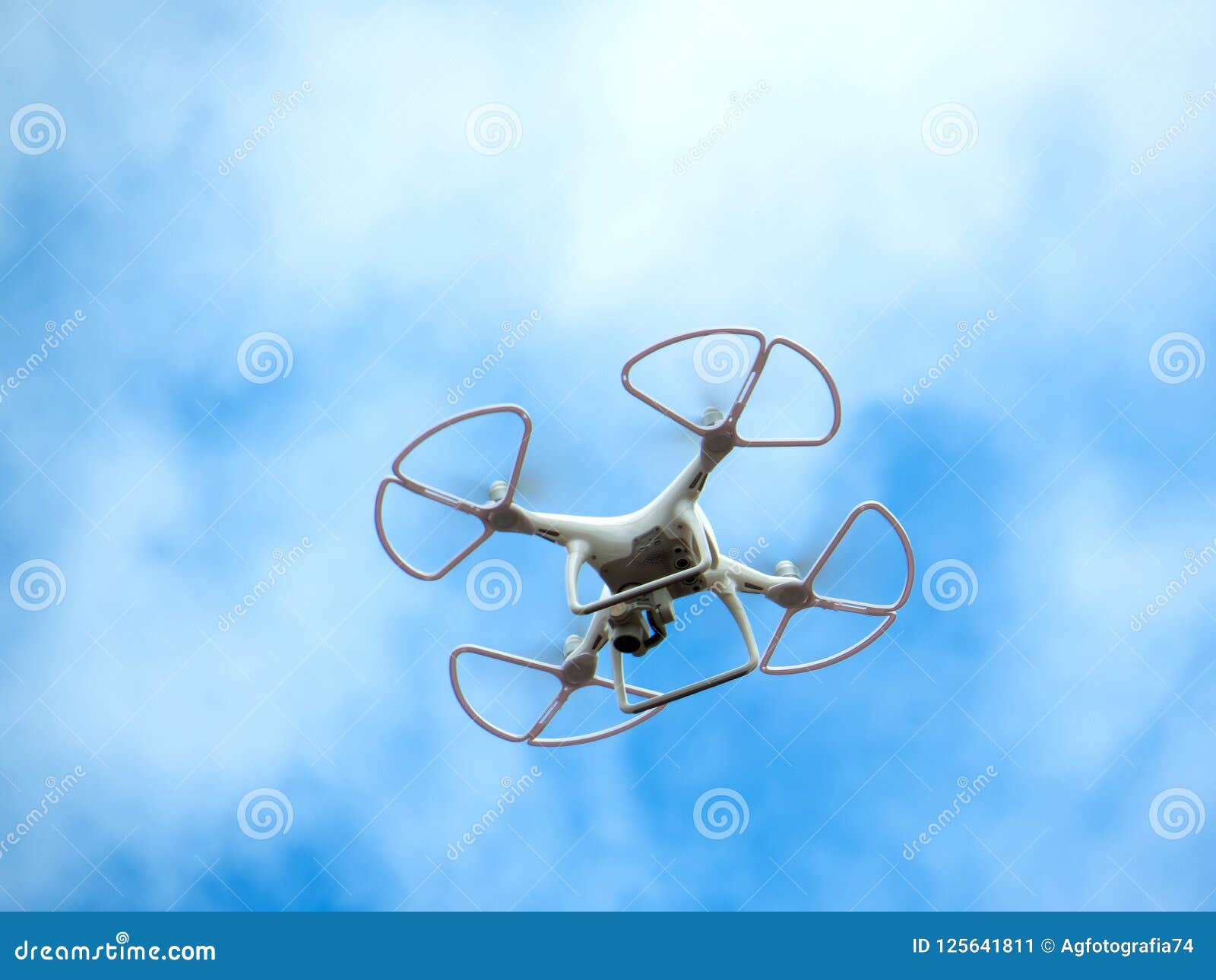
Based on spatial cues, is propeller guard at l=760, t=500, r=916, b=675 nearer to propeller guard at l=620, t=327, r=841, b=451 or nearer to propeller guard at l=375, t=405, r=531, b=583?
propeller guard at l=620, t=327, r=841, b=451

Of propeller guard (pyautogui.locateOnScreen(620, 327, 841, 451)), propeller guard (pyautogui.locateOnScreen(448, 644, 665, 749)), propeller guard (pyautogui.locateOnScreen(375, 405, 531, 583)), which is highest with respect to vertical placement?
propeller guard (pyautogui.locateOnScreen(620, 327, 841, 451))

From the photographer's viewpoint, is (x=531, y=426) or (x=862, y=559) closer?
(x=531, y=426)

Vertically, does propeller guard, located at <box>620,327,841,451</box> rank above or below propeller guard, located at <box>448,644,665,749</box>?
above

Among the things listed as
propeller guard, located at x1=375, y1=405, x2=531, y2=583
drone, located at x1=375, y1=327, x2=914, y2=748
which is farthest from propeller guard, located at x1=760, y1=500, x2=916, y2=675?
propeller guard, located at x1=375, y1=405, x2=531, y2=583

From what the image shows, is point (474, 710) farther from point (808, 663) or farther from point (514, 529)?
point (808, 663)

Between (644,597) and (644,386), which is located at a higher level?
(644,386)

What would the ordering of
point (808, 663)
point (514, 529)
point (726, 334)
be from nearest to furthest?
point (726, 334) → point (514, 529) → point (808, 663)
